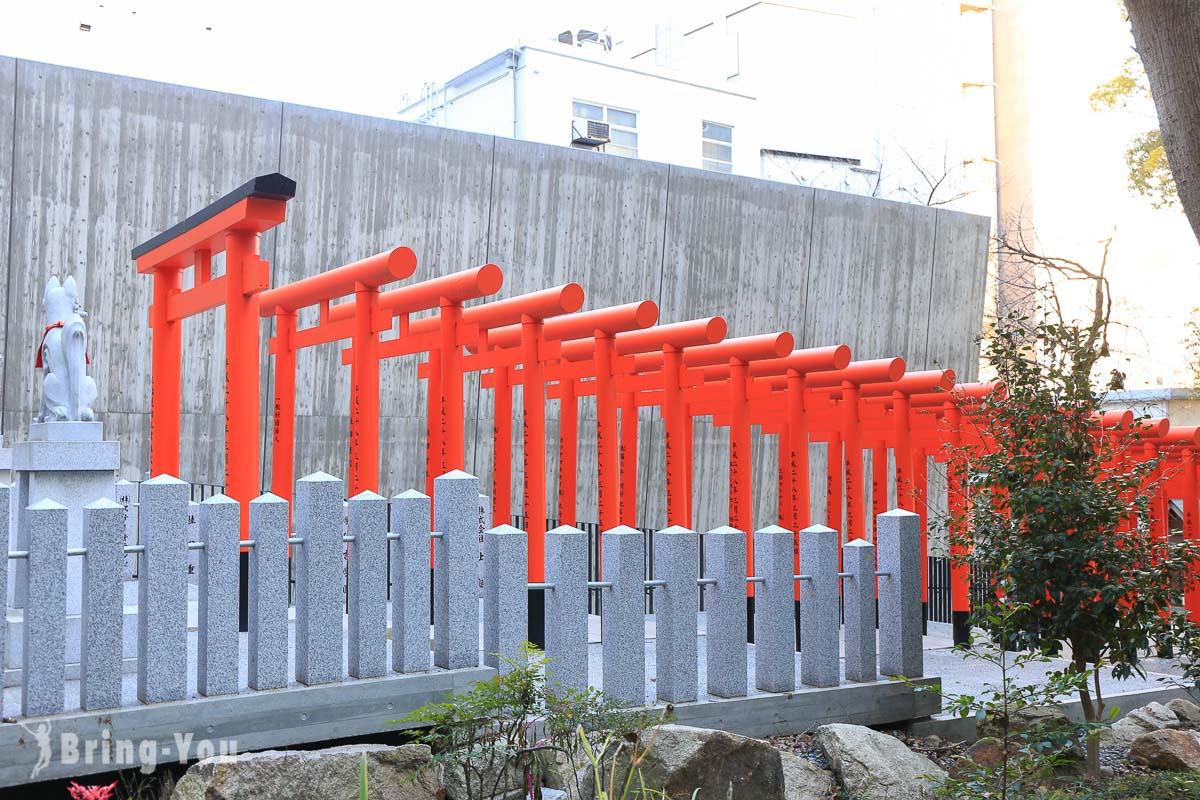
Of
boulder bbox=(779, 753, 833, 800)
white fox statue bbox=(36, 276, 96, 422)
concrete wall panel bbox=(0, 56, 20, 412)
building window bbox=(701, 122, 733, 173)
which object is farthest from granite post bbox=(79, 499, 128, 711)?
building window bbox=(701, 122, 733, 173)

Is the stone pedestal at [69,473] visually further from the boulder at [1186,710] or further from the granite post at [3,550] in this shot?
the boulder at [1186,710]

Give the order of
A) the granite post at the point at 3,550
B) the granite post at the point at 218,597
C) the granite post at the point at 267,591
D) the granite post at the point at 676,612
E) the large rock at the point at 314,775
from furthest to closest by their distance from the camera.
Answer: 1. the granite post at the point at 676,612
2. the granite post at the point at 267,591
3. the granite post at the point at 218,597
4. the large rock at the point at 314,775
5. the granite post at the point at 3,550

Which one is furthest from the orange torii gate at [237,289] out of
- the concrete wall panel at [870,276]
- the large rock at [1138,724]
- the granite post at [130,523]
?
the concrete wall panel at [870,276]

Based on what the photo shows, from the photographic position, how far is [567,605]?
20.2 feet

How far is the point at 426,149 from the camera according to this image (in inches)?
618

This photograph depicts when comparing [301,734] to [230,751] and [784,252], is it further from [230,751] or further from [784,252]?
[784,252]

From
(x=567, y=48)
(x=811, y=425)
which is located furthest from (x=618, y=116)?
(x=811, y=425)

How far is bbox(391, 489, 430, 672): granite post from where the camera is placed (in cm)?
595

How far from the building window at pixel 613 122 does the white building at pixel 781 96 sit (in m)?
0.03

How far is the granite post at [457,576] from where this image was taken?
608 centimetres

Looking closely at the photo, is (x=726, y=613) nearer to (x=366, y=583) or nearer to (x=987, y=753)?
(x=987, y=753)

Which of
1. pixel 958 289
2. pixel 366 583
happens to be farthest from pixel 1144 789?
pixel 958 289

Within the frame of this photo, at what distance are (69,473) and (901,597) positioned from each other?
5143 millimetres

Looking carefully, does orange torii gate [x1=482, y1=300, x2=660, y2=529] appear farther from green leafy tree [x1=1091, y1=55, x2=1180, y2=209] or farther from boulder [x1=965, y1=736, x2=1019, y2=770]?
green leafy tree [x1=1091, y1=55, x2=1180, y2=209]
